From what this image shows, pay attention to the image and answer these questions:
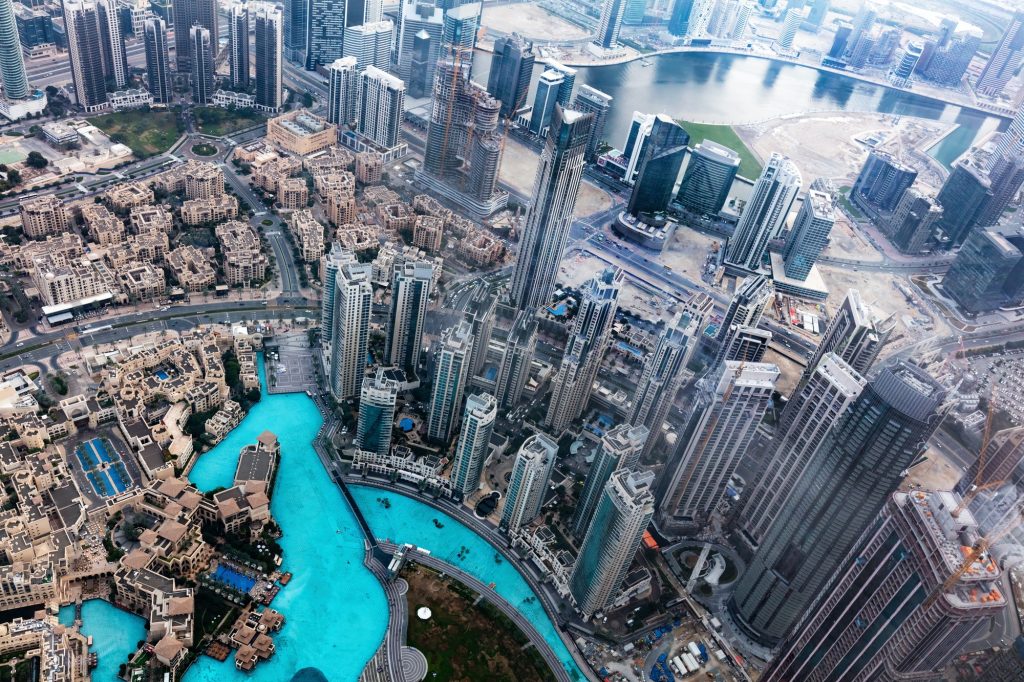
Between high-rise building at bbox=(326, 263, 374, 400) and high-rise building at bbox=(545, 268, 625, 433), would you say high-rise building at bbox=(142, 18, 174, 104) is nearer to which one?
high-rise building at bbox=(326, 263, 374, 400)

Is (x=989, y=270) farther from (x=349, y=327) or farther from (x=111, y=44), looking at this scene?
(x=111, y=44)

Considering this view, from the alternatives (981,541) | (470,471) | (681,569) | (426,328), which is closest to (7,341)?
(426,328)

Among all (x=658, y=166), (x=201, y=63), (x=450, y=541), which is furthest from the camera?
(x=201, y=63)

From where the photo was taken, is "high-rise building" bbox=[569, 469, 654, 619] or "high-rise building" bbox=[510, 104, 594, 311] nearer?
"high-rise building" bbox=[569, 469, 654, 619]

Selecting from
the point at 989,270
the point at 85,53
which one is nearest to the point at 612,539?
the point at 989,270

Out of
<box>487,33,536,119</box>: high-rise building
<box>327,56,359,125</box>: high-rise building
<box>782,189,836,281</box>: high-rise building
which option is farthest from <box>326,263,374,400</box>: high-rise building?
<box>487,33,536,119</box>: high-rise building

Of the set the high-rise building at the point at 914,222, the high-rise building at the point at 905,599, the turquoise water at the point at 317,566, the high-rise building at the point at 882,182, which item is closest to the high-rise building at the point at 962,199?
the high-rise building at the point at 914,222
